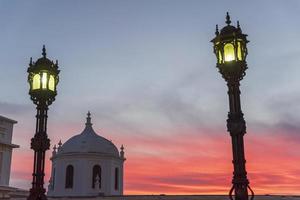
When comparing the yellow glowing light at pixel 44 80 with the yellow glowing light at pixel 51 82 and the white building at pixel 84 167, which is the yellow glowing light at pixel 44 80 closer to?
the yellow glowing light at pixel 51 82

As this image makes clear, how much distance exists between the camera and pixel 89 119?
61156 mm

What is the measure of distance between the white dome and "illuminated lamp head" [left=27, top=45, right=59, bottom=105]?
4197cm

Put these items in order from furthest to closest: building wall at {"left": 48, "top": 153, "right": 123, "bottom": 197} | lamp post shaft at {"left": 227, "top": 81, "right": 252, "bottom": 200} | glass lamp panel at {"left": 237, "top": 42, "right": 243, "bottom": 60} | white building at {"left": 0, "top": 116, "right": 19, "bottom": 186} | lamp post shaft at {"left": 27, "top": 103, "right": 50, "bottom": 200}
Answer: white building at {"left": 0, "top": 116, "right": 19, "bottom": 186} < building wall at {"left": 48, "top": 153, "right": 123, "bottom": 197} < lamp post shaft at {"left": 27, "top": 103, "right": 50, "bottom": 200} < glass lamp panel at {"left": 237, "top": 42, "right": 243, "bottom": 60} < lamp post shaft at {"left": 227, "top": 81, "right": 252, "bottom": 200}

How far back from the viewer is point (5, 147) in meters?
57.8

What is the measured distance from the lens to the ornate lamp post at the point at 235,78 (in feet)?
36.0

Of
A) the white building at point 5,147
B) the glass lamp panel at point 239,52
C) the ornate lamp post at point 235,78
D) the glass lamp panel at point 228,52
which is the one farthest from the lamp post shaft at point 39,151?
the white building at point 5,147

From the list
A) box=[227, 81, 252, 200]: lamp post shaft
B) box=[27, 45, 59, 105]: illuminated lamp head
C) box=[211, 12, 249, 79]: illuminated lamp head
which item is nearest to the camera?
box=[227, 81, 252, 200]: lamp post shaft

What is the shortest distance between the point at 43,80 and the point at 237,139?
6.58 metres

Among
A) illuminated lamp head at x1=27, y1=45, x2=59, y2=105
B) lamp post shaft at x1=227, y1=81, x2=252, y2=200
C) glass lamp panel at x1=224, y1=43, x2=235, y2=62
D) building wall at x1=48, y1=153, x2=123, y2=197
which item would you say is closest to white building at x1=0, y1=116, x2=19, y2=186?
building wall at x1=48, y1=153, x2=123, y2=197

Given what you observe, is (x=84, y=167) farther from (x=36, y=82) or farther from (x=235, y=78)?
(x=235, y=78)

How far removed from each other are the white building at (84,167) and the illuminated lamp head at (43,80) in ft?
137

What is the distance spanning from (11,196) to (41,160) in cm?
4039

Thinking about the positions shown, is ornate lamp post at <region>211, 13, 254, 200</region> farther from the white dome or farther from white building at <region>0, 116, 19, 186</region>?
white building at <region>0, 116, 19, 186</region>

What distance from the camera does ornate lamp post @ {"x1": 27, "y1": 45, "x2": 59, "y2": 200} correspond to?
45.5 ft
